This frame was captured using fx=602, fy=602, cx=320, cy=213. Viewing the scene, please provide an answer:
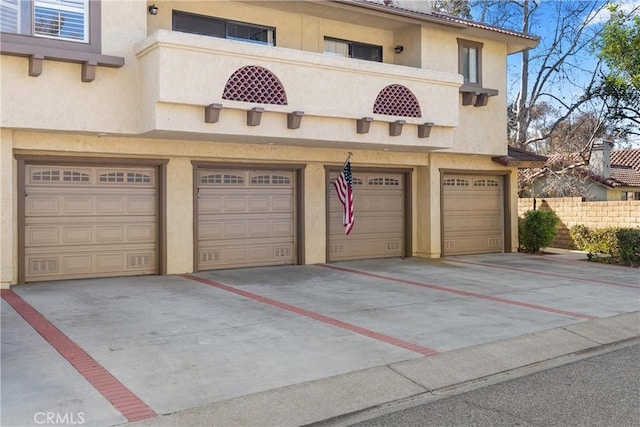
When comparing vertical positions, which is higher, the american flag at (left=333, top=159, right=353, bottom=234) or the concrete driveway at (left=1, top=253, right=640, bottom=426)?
the american flag at (left=333, top=159, right=353, bottom=234)

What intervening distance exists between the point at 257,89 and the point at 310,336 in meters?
5.92

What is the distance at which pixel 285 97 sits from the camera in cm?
1216

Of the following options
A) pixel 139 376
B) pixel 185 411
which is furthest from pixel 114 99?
pixel 185 411

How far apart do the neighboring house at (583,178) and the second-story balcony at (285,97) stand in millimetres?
12578

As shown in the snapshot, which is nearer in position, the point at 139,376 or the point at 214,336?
the point at 139,376

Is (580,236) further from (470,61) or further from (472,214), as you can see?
(470,61)

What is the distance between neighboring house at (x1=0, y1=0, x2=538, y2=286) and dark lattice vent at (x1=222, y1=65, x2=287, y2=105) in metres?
0.04

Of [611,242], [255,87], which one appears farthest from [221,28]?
[611,242]

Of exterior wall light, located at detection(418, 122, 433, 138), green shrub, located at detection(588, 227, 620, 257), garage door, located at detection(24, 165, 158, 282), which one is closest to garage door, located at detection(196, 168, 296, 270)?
garage door, located at detection(24, 165, 158, 282)

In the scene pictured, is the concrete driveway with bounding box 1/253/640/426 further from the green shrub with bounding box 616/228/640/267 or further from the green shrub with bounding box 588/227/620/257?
the green shrub with bounding box 588/227/620/257

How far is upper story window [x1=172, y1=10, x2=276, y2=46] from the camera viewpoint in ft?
43.3

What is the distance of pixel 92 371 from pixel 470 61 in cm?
1385

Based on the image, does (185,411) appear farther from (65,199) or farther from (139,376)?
(65,199)

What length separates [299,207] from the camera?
14.9m
